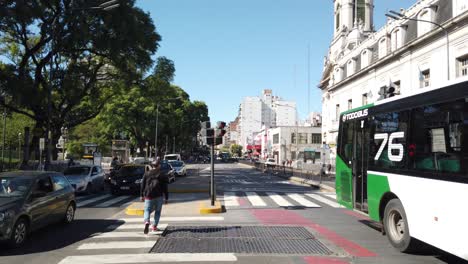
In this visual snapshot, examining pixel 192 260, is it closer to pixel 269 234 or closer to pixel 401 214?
pixel 269 234

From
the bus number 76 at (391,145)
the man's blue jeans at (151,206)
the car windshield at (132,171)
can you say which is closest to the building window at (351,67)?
the car windshield at (132,171)

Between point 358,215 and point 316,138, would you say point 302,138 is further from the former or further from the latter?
point 358,215

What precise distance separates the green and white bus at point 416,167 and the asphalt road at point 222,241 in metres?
0.75

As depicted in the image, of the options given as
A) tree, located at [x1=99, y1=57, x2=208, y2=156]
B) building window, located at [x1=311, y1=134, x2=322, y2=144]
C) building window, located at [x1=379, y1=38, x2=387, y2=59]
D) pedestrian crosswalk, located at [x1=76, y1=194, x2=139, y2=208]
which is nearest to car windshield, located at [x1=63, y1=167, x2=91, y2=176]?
pedestrian crosswalk, located at [x1=76, y1=194, x2=139, y2=208]

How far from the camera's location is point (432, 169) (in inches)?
300

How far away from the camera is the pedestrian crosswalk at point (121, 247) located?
25.5ft

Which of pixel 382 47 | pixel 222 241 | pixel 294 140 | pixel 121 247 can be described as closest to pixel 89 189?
pixel 121 247

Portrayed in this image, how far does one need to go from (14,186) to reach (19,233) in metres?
1.32

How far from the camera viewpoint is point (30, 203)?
9.31 metres

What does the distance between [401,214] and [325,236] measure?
2.14m

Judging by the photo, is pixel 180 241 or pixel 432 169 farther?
pixel 180 241

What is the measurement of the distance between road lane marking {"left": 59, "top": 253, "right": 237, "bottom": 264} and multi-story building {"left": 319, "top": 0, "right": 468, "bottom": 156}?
233 inches

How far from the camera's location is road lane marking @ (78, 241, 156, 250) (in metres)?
8.76

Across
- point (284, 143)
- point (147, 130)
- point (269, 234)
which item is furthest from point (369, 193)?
point (284, 143)
